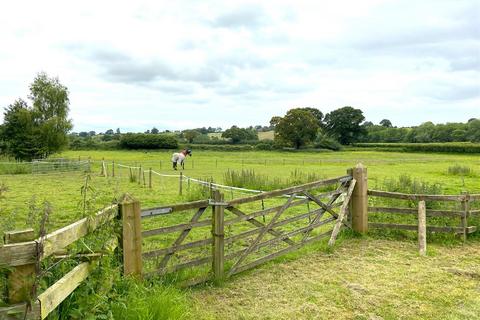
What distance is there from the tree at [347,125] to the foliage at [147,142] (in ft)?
153

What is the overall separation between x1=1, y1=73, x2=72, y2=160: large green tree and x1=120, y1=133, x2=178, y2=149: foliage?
23.7 metres

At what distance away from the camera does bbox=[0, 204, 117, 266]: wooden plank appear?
2.83 m

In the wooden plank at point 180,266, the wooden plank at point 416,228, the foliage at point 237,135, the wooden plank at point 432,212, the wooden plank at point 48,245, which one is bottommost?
the wooden plank at point 416,228

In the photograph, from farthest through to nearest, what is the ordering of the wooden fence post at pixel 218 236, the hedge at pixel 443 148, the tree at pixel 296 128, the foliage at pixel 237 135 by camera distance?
the foliage at pixel 237 135 < the tree at pixel 296 128 < the hedge at pixel 443 148 < the wooden fence post at pixel 218 236

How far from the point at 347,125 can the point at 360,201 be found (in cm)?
9749

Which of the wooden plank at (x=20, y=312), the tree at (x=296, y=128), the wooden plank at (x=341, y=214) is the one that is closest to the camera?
the wooden plank at (x=20, y=312)

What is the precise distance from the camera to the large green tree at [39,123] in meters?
45.2

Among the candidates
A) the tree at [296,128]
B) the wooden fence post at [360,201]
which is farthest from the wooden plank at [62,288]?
the tree at [296,128]

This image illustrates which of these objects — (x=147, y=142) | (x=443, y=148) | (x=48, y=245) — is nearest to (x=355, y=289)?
(x=48, y=245)

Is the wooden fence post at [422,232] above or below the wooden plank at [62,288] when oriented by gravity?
below

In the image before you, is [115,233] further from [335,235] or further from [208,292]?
[335,235]

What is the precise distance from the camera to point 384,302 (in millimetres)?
5531

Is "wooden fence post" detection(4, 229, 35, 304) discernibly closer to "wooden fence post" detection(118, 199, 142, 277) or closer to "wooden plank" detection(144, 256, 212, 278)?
"wooden fence post" detection(118, 199, 142, 277)

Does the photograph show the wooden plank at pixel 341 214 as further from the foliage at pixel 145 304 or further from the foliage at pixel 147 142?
the foliage at pixel 147 142
